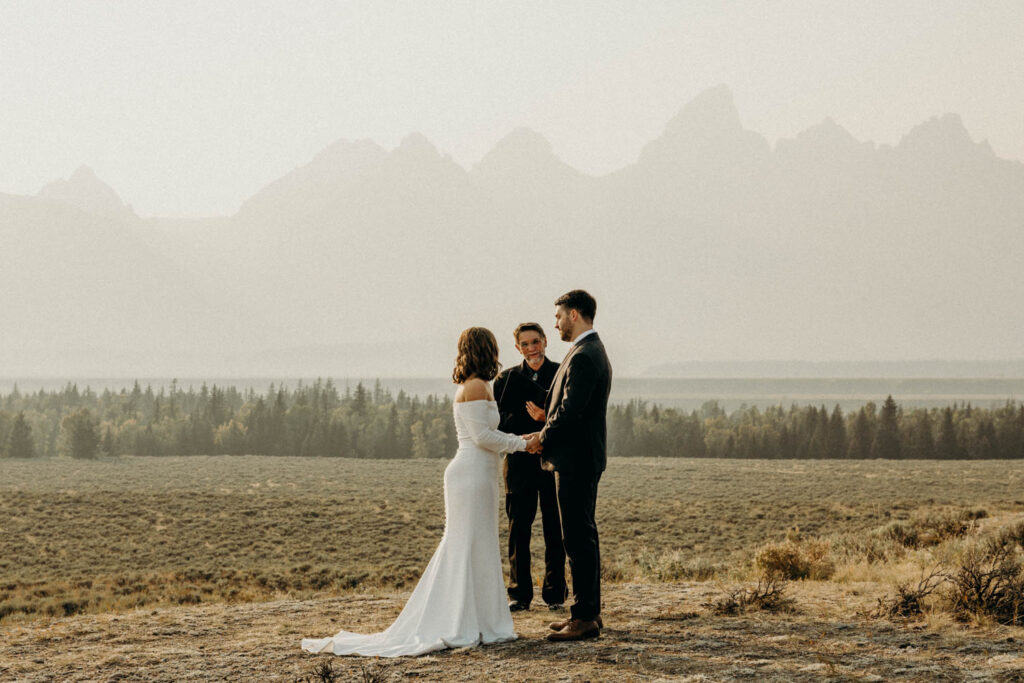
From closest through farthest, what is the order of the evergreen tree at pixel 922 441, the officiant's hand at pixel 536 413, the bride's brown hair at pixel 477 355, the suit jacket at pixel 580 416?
the suit jacket at pixel 580 416
the bride's brown hair at pixel 477 355
the officiant's hand at pixel 536 413
the evergreen tree at pixel 922 441

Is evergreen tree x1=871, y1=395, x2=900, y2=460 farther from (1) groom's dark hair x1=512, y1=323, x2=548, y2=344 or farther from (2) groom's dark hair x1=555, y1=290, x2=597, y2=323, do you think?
(2) groom's dark hair x1=555, y1=290, x2=597, y2=323

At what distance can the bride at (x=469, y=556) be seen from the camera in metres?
5.42

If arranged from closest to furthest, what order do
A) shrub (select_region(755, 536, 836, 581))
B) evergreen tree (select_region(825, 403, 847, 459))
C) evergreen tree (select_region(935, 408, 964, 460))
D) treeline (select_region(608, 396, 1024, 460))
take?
shrub (select_region(755, 536, 836, 581)) → evergreen tree (select_region(935, 408, 964, 460)) → treeline (select_region(608, 396, 1024, 460)) → evergreen tree (select_region(825, 403, 847, 459))

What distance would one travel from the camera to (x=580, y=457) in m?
5.40

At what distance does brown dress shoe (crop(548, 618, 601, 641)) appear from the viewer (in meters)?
A: 5.39

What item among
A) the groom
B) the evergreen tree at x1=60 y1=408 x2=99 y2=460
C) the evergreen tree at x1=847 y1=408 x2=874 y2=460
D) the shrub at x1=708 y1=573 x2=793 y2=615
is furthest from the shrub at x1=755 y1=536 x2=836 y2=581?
the evergreen tree at x1=60 y1=408 x2=99 y2=460

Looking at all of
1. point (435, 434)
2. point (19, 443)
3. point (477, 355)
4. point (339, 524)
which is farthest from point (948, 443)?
point (19, 443)

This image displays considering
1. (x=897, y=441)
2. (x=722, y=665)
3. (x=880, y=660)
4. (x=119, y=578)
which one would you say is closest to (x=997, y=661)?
(x=880, y=660)

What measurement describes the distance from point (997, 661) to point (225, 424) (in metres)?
143

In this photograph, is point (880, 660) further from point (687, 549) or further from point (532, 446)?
point (687, 549)

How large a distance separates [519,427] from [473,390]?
1574 mm

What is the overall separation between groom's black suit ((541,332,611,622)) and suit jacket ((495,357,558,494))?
1.55 meters

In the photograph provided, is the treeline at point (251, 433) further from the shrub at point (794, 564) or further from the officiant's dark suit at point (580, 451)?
the officiant's dark suit at point (580, 451)

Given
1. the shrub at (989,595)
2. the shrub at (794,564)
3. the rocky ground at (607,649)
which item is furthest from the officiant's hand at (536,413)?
the shrub at (794,564)
